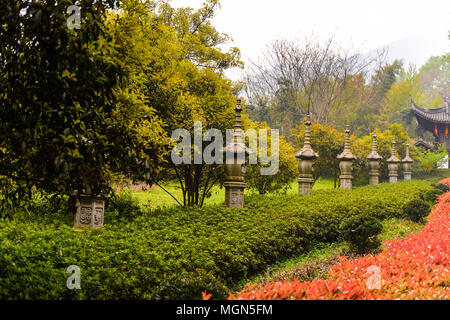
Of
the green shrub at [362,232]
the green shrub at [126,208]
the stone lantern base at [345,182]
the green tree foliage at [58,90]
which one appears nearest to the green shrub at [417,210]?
the green shrub at [362,232]

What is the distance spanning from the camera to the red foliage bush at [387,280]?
386 centimetres

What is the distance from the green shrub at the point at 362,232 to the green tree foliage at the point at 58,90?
4973mm

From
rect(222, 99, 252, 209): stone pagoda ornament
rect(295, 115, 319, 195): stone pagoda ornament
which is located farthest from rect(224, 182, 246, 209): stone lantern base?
rect(295, 115, 319, 195): stone pagoda ornament

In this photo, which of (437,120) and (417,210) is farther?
(437,120)

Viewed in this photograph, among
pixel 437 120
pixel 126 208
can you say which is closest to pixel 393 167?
pixel 437 120

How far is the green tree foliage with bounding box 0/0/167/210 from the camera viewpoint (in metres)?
3.71

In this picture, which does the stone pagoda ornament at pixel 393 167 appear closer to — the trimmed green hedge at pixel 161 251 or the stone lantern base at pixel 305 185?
the stone lantern base at pixel 305 185

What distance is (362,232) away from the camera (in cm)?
770

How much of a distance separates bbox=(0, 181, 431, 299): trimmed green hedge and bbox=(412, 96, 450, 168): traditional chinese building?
27191 millimetres

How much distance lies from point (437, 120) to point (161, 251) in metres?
33.1

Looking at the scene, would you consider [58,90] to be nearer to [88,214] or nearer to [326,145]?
[88,214]

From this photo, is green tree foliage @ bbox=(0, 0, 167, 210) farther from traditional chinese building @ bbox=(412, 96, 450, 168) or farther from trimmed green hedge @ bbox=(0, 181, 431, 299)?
traditional chinese building @ bbox=(412, 96, 450, 168)

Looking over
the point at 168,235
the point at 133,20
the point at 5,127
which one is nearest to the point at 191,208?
the point at 168,235

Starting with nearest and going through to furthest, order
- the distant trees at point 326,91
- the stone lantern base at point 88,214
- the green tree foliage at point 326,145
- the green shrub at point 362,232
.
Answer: the green shrub at point 362,232 < the stone lantern base at point 88,214 < the green tree foliage at point 326,145 < the distant trees at point 326,91
